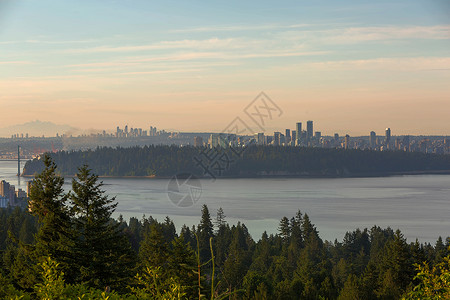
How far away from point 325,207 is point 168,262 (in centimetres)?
8544

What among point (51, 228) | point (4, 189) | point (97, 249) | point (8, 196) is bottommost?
point (8, 196)

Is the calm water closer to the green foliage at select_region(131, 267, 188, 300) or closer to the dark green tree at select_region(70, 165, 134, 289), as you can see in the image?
the dark green tree at select_region(70, 165, 134, 289)

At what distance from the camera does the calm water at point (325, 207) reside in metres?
84.4

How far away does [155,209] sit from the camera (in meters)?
105

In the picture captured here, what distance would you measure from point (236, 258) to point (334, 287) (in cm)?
1084

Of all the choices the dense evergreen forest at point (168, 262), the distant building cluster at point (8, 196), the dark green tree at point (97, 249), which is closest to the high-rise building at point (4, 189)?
the distant building cluster at point (8, 196)

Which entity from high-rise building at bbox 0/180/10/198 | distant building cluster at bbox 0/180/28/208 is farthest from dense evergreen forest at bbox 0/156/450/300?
high-rise building at bbox 0/180/10/198

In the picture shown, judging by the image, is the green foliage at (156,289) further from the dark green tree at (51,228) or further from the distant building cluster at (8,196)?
the distant building cluster at (8,196)

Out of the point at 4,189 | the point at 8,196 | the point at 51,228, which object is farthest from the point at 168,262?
the point at 4,189

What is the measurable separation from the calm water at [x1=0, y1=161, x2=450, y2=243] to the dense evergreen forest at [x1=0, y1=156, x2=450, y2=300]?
20.2m

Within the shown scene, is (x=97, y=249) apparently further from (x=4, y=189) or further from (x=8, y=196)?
(x=4, y=189)

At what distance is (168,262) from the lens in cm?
2458

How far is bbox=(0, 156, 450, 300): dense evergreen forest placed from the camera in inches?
310

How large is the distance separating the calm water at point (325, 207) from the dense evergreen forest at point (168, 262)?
20179 mm
